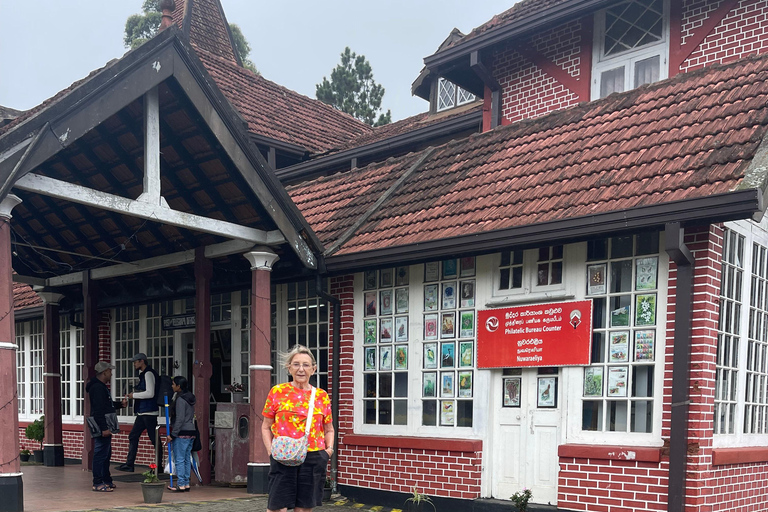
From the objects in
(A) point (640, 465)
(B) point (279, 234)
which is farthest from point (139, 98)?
(A) point (640, 465)

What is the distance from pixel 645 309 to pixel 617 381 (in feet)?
2.46

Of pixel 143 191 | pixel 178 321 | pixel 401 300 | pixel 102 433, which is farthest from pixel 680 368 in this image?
pixel 178 321

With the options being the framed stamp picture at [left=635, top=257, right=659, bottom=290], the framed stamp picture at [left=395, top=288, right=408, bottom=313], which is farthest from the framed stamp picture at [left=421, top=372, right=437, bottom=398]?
the framed stamp picture at [left=635, top=257, right=659, bottom=290]

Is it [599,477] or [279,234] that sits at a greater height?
[279,234]

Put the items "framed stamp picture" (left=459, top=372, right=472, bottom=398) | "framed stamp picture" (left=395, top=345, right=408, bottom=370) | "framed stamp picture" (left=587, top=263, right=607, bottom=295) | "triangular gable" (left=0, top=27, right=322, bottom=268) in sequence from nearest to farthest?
"triangular gable" (left=0, top=27, right=322, bottom=268), "framed stamp picture" (left=587, top=263, right=607, bottom=295), "framed stamp picture" (left=459, top=372, right=472, bottom=398), "framed stamp picture" (left=395, top=345, right=408, bottom=370)

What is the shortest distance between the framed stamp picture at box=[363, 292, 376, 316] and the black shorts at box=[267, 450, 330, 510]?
14.8 feet

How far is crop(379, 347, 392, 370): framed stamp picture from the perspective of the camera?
10.4 meters

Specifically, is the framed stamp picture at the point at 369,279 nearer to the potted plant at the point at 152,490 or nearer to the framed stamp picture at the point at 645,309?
the potted plant at the point at 152,490

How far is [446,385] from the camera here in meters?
9.78

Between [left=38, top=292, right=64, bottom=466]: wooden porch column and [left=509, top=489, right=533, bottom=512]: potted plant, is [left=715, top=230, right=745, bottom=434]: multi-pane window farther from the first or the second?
[left=38, top=292, right=64, bottom=466]: wooden porch column

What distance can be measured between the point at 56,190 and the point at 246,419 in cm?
433

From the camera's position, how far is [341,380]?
10930 mm

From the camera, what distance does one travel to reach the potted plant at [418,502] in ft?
31.7

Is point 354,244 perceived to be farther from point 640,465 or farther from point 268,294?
point 640,465
